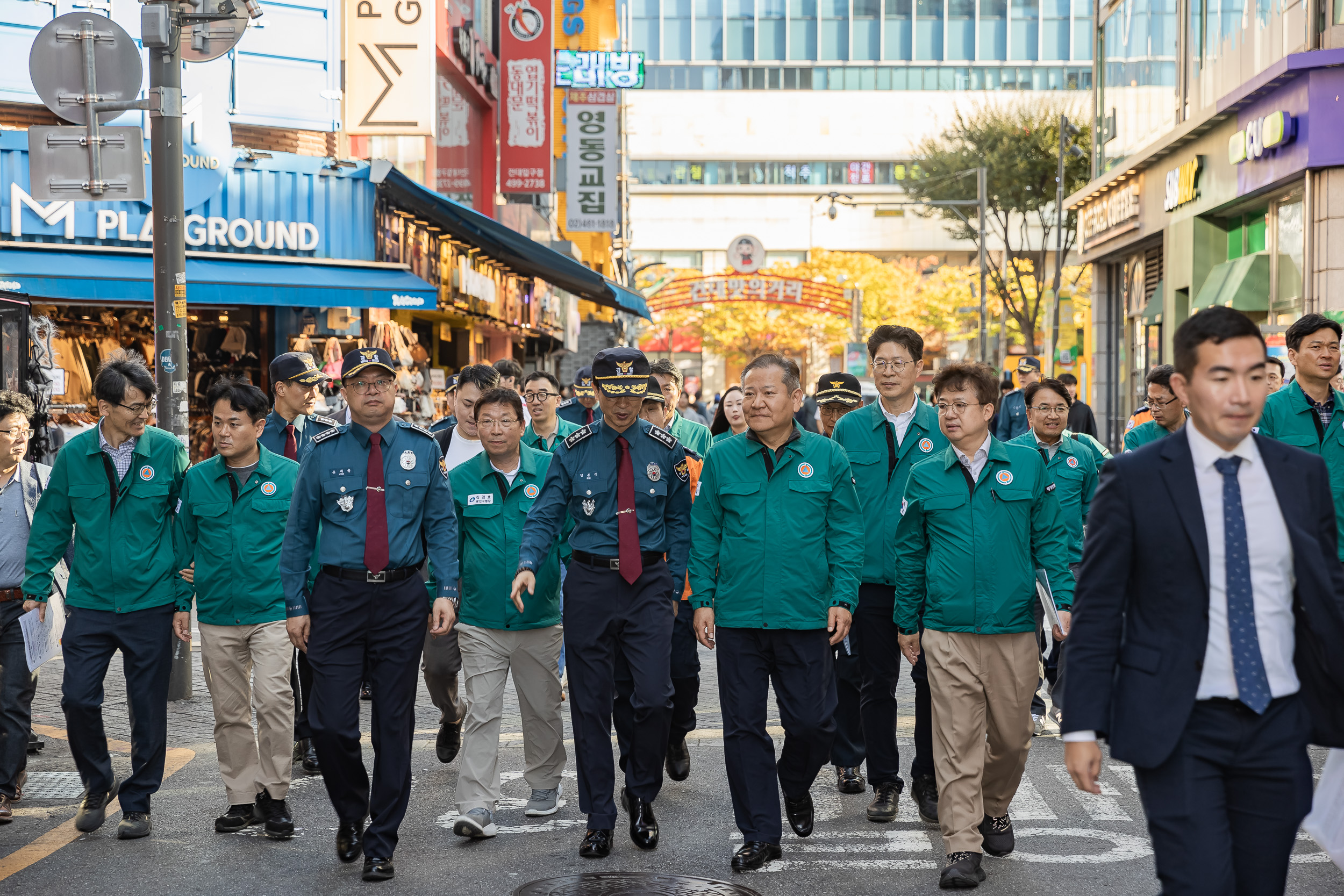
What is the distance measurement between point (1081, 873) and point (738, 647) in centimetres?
157

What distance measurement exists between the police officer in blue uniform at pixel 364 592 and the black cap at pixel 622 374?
0.79 meters

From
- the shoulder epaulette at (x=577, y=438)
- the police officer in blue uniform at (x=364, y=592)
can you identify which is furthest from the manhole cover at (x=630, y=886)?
the shoulder epaulette at (x=577, y=438)

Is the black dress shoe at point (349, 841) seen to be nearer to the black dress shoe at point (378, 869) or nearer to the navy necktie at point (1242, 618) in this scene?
the black dress shoe at point (378, 869)

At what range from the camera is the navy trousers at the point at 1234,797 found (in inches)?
138

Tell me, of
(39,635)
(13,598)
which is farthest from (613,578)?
(13,598)

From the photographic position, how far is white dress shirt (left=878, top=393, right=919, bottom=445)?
6793 millimetres

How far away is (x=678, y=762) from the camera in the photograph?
23.4 feet

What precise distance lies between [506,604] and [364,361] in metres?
1.24

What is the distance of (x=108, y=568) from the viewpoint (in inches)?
244

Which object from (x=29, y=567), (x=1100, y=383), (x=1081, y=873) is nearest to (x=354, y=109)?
(x=29, y=567)

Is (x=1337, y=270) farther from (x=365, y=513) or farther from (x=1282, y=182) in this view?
(x=365, y=513)

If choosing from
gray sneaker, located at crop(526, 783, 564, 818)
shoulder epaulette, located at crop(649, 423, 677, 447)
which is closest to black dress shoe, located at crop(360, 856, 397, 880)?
gray sneaker, located at crop(526, 783, 564, 818)

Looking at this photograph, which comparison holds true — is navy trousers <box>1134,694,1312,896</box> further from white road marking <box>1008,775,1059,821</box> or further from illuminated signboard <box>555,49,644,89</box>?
illuminated signboard <box>555,49,644,89</box>

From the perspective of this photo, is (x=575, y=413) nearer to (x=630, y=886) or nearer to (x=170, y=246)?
(x=170, y=246)
